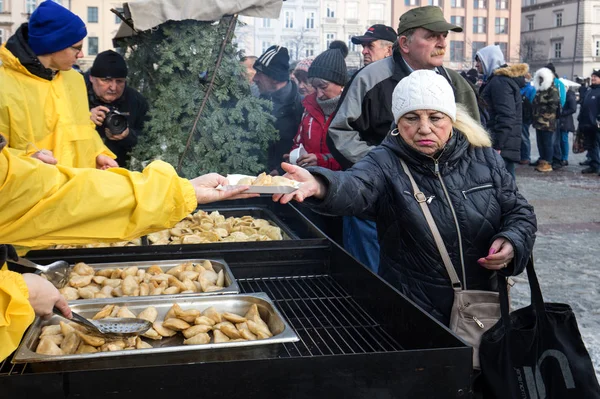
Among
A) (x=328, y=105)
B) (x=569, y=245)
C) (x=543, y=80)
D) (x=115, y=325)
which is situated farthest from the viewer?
(x=543, y=80)

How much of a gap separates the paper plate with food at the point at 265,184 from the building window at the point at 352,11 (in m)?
51.7

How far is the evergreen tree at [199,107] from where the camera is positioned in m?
5.98

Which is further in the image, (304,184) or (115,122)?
(115,122)

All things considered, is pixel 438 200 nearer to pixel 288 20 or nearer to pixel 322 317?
pixel 322 317

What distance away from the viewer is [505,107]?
8086mm

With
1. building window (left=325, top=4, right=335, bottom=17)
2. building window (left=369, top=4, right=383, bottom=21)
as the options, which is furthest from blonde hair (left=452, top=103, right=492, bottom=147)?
building window (left=369, top=4, right=383, bottom=21)

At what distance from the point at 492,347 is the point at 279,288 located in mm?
956

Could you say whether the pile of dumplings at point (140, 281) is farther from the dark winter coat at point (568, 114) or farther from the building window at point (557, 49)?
the building window at point (557, 49)

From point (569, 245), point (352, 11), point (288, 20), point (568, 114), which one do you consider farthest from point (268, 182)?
point (352, 11)

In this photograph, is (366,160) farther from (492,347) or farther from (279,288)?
(492,347)

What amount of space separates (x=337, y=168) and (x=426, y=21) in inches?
56.0

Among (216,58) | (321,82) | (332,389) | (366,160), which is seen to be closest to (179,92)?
(216,58)

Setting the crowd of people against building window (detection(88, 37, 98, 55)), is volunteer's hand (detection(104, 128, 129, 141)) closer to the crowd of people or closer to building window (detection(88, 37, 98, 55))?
the crowd of people

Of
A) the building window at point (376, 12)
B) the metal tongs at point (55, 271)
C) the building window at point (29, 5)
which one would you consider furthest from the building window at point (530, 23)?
the metal tongs at point (55, 271)
